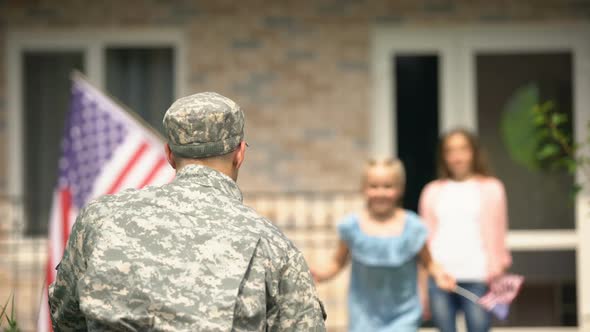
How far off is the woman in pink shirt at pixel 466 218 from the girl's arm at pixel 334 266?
785 millimetres

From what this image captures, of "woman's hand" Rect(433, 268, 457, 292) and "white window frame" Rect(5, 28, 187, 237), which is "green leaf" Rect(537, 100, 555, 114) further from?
"white window frame" Rect(5, 28, 187, 237)

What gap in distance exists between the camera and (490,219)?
282 inches

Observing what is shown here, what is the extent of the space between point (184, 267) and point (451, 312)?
4091mm

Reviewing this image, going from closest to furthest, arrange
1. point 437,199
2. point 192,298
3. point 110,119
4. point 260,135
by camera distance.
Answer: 1. point 192,298
2. point 110,119
3. point 437,199
4. point 260,135

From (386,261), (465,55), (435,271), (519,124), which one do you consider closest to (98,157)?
(386,261)

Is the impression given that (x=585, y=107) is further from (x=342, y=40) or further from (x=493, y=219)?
(x=493, y=219)

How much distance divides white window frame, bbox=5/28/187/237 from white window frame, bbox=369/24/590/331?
1627mm

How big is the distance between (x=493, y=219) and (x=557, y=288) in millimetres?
2568

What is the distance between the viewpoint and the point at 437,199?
23.5 ft

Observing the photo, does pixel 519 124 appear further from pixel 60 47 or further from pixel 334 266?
pixel 60 47

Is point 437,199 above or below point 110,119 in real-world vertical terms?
below

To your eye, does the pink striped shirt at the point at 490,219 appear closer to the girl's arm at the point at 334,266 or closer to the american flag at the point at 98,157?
the girl's arm at the point at 334,266

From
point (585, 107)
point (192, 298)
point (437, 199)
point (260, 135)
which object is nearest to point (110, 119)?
point (437, 199)

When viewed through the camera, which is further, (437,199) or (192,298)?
(437,199)
